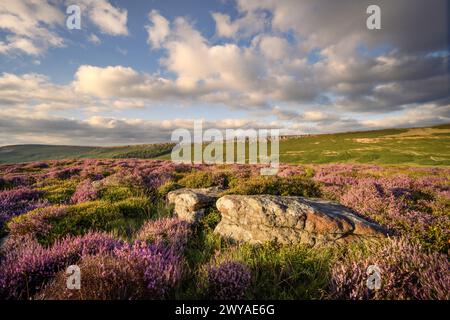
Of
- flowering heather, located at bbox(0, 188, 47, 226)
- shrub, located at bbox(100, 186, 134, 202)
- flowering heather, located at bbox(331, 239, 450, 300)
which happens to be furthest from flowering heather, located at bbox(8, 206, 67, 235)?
flowering heather, located at bbox(331, 239, 450, 300)

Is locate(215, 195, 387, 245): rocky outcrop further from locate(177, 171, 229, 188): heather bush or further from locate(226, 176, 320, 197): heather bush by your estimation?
locate(177, 171, 229, 188): heather bush

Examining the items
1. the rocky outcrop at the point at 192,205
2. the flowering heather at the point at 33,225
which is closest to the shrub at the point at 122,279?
the flowering heather at the point at 33,225

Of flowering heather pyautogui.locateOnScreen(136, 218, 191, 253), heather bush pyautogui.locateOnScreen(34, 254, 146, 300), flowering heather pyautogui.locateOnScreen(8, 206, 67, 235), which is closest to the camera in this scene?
heather bush pyautogui.locateOnScreen(34, 254, 146, 300)

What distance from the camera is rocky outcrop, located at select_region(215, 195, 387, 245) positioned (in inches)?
164

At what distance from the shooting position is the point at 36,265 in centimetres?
297

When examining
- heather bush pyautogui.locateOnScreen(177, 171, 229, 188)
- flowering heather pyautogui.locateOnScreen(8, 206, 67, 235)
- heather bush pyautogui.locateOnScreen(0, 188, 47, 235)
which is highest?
heather bush pyautogui.locateOnScreen(177, 171, 229, 188)

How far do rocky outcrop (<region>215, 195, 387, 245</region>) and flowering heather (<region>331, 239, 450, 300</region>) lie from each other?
1.08 m

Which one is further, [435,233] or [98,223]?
[98,223]

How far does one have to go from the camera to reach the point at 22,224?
473 cm

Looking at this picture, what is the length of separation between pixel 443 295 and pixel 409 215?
3885 mm

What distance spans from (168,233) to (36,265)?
6.56ft

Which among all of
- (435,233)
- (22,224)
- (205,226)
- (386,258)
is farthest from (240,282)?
(22,224)
